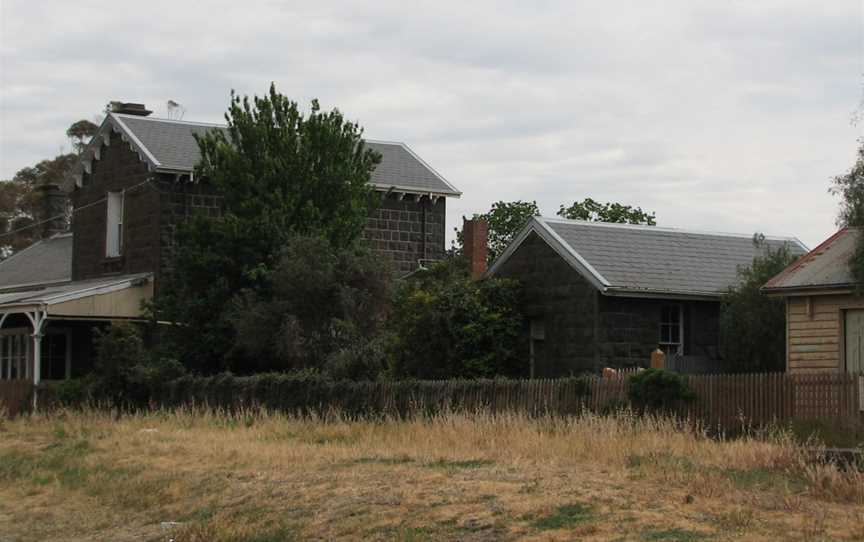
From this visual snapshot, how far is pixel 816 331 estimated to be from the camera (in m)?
25.6

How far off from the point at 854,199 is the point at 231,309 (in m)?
16.4

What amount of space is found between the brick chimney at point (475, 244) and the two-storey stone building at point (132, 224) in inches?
90.6

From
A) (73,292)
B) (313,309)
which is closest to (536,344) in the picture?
(313,309)

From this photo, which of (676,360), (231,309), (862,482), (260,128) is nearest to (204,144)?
(260,128)

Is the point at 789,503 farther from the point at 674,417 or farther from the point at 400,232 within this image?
the point at 400,232

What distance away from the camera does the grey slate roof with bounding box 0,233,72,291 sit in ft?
153

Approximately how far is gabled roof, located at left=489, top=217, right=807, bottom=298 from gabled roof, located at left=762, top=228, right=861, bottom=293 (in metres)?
4.41

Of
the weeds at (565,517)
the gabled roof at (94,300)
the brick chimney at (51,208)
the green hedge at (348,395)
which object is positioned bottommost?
the weeds at (565,517)

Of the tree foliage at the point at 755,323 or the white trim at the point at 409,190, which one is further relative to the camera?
the white trim at the point at 409,190

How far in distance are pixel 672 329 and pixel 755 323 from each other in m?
2.52

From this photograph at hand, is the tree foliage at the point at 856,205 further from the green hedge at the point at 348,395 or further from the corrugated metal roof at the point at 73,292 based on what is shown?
the corrugated metal roof at the point at 73,292

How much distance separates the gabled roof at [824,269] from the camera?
25.0 meters

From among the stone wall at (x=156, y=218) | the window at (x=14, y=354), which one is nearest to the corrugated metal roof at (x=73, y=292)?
the stone wall at (x=156, y=218)

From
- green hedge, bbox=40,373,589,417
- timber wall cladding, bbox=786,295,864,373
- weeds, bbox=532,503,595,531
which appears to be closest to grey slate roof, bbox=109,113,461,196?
green hedge, bbox=40,373,589,417
